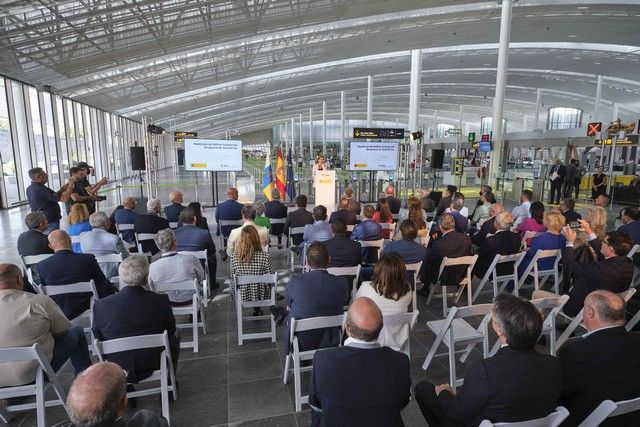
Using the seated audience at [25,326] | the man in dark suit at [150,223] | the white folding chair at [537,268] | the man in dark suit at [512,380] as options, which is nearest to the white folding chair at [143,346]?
the seated audience at [25,326]

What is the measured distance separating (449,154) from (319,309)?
33307 millimetres

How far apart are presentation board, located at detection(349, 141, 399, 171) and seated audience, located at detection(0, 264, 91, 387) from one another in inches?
420

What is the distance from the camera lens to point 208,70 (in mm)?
21891

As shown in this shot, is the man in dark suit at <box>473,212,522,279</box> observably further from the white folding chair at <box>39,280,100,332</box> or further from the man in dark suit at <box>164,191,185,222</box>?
the man in dark suit at <box>164,191,185,222</box>

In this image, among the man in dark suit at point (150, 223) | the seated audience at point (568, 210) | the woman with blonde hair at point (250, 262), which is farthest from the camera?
the seated audience at point (568, 210)

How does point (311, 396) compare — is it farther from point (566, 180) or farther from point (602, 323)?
point (566, 180)

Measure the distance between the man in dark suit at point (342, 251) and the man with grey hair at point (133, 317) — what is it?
2.08m

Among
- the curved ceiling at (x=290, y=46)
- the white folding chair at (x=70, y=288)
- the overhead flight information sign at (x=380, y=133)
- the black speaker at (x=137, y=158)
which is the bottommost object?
the white folding chair at (x=70, y=288)

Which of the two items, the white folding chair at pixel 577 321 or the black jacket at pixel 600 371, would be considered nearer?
the black jacket at pixel 600 371

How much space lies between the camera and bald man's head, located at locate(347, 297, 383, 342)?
6.81 feet

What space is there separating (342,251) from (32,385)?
120 inches

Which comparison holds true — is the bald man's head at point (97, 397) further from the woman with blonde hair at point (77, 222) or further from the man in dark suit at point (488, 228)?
the man in dark suit at point (488, 228)

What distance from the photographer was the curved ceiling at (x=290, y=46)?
12.0 m

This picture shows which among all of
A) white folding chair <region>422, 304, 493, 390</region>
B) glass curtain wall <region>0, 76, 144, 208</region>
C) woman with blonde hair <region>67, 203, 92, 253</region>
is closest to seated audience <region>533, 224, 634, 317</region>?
white folding chair <region>422, 304, 493, 390</region>
